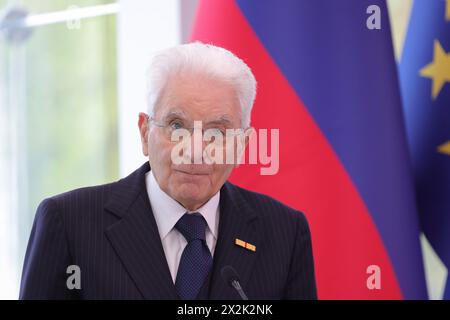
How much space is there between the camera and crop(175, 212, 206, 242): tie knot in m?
1.68

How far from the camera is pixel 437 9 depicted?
9.62 feet

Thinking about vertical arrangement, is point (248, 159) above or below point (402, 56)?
below

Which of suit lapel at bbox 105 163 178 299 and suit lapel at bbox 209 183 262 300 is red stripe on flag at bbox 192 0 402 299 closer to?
suit lapel at bbox 209 183 262 300

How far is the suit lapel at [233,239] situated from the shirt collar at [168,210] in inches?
0.9

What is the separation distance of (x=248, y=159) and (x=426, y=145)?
2.52ft

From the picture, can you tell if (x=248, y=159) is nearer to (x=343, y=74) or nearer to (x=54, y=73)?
(x=343, y=74)

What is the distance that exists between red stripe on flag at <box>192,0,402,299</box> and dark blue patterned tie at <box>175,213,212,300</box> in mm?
906

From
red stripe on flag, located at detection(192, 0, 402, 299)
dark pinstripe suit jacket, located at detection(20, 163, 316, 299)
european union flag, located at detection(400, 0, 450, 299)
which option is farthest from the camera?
european union flag, located at detection(400, 0, 450, 299)

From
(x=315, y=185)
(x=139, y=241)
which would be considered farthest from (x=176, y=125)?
(x=315, y=185)

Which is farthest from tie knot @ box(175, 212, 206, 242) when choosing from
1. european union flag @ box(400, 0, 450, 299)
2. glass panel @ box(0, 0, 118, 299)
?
glass panel @ box(0, 0, 118, 299)

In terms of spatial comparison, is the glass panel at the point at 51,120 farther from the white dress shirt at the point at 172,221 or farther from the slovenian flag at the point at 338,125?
the white dress shirt at the point at 172,221
